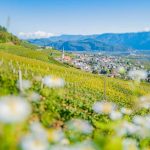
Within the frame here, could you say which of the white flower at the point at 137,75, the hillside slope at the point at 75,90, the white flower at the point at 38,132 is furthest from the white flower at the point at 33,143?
the white flower at the point at 137,75

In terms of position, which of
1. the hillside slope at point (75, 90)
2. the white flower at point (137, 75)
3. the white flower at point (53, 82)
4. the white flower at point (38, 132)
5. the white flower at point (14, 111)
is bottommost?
the hillside slope at point (75, 90)

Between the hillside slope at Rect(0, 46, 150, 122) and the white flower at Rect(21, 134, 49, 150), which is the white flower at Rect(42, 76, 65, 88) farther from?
the white flower at Rect(21, 134, 49, 150)

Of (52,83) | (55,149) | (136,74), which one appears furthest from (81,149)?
(136,74)

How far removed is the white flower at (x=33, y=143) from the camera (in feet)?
6.80

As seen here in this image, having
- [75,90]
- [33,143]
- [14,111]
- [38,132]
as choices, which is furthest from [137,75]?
[75,90]

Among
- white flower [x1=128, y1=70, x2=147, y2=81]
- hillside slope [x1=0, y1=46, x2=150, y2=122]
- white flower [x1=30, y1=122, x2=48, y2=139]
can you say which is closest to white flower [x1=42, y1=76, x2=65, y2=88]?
hillside slope [x1=0, y1=46, x2=150, y2=122]

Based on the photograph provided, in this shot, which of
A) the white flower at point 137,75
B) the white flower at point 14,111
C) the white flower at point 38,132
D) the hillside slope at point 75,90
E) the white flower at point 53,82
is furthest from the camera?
the hillside slope at point 75,90

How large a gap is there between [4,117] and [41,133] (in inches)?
22.6

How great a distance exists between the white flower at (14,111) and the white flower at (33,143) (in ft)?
0.49

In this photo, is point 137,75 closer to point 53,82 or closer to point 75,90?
point 53,82

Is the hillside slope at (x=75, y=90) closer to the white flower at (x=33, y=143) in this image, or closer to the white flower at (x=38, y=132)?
the white flower at (x=38, y=132)

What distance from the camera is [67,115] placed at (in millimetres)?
10406

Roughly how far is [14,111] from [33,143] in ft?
0.90

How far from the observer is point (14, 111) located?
203cm
